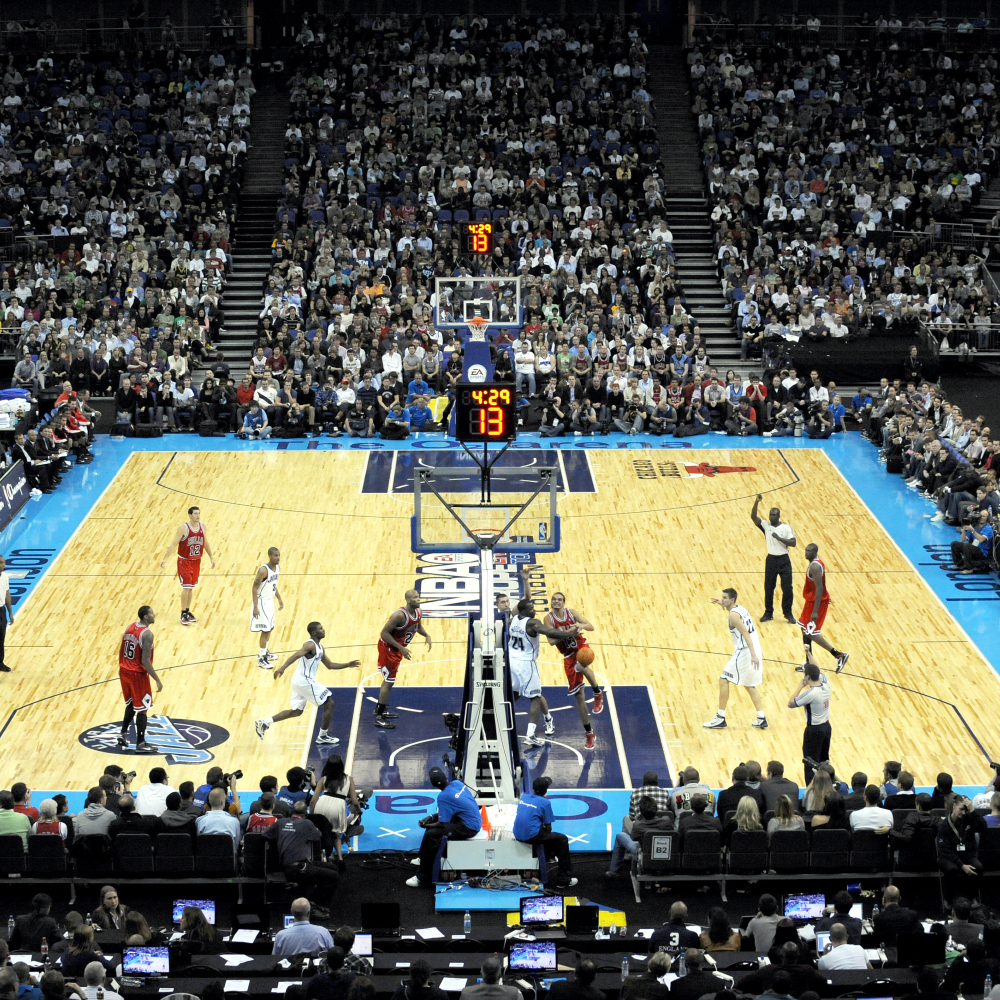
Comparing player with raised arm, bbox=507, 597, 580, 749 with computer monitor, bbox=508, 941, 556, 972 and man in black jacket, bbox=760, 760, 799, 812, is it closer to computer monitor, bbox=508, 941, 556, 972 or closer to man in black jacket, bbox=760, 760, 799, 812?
man in black jacket, bbox=760, 760, 799, 812

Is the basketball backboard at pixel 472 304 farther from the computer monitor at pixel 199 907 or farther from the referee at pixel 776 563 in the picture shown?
the computer monitor at pixel 199 907

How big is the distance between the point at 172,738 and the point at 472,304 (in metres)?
13.3

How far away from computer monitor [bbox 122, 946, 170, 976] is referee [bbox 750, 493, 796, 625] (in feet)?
35.6

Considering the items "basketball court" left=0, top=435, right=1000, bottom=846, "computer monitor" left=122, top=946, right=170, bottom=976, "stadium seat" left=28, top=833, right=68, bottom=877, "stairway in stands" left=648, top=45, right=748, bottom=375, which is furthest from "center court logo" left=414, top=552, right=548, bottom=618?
"stairway in stands" left=648, top=45, right=748, bottom=375

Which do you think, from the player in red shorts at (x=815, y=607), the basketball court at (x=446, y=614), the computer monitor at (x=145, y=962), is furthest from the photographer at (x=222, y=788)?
Result: the player in red shorts at (x=815, y=607)

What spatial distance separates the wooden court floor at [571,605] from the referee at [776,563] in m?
0.29

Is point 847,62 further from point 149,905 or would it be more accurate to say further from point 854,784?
point 149,905

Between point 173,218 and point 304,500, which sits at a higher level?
point 173,218

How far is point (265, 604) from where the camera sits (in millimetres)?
19000

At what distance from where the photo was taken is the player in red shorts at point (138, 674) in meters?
16.2

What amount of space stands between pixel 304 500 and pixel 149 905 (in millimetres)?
13698

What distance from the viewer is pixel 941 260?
35969mm

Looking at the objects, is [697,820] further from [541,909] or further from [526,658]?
[526,658]

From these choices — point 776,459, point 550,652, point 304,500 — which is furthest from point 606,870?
point 776,459
